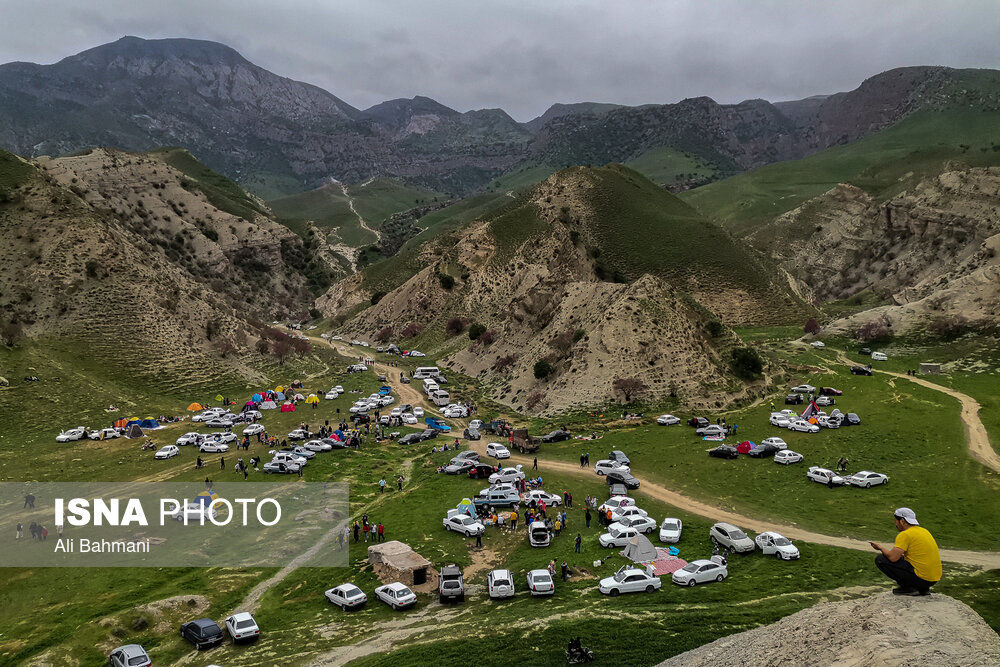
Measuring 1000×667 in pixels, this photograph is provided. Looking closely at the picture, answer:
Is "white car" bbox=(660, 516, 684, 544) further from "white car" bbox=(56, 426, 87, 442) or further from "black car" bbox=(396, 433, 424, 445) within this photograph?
"white car" bbox=(56, 426, 87, 442)

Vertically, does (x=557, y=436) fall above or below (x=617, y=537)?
above

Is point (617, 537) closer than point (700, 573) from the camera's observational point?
No

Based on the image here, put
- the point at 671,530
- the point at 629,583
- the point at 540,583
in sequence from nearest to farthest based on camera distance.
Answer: the point at 629,583
the point at 540,583
the point at 671,530

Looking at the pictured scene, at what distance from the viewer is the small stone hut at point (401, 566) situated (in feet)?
127

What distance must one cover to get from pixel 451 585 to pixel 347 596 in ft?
19.4

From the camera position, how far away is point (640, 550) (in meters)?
40.5

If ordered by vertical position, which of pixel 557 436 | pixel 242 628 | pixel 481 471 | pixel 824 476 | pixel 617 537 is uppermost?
pixel 824 476

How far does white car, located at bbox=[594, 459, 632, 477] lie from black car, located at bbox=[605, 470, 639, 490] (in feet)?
2.82

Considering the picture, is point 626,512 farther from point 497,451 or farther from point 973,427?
point 973,427

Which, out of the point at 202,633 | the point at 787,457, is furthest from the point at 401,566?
the point at 787,457

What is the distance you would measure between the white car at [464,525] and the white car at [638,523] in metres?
9.10

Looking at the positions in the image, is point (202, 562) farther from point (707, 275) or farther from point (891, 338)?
point (707, 275)

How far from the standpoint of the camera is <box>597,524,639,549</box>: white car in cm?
4284

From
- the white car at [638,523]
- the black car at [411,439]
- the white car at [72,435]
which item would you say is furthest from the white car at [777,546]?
the white car at [72,435]
